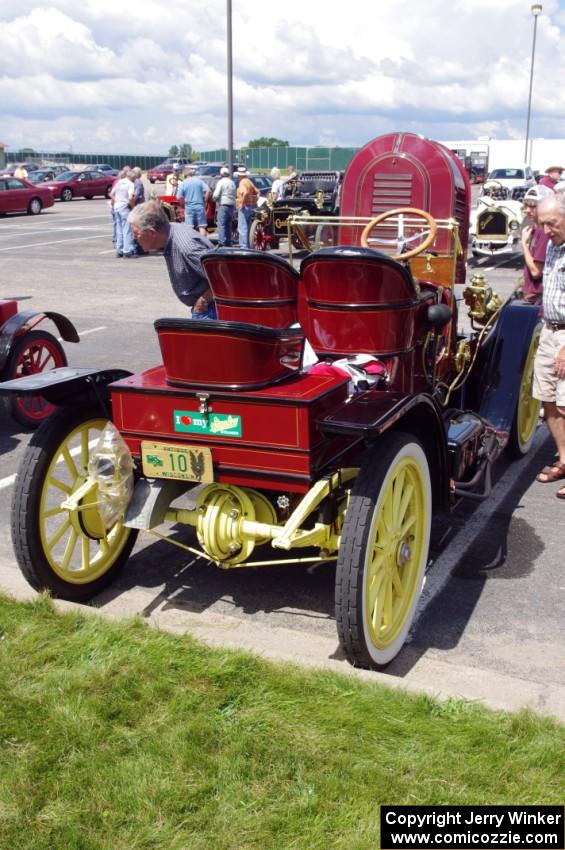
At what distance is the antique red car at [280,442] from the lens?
10.5ft

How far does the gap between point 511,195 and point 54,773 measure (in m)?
24.0

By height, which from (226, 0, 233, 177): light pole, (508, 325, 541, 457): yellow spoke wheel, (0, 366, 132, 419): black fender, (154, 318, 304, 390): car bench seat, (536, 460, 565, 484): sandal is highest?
(226, 0, 233, 177): light pole

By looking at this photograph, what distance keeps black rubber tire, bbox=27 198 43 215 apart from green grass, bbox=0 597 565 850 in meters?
28.0

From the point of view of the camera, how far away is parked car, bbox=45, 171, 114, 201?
120 ft

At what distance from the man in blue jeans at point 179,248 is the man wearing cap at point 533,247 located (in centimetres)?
254

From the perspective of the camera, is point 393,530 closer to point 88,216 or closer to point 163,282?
point 163,282

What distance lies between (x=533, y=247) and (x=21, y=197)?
2472cm

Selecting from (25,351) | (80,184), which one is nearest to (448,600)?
(25,351)

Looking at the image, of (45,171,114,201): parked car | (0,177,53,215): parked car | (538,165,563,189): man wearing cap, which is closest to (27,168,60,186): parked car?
(45,171,114,201): parked car

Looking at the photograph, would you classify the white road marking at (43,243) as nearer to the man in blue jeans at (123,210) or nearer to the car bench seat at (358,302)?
the man in blue jeans at (123,210)

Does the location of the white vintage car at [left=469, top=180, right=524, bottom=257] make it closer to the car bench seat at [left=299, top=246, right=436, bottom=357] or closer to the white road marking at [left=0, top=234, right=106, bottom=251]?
the white road marking at [left=0, top=234, right=106, bottom=251]

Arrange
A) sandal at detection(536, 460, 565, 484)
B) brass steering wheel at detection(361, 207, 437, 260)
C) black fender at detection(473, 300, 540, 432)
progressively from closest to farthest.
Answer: brass steering wheel at detection(361, 207, 437, 260), black fender at detection(473, 300, 540, 432), sandal at detection(536, 460, 565, 484)

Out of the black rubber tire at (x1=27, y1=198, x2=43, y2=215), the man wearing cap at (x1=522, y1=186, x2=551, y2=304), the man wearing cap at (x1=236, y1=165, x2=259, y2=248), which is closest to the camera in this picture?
the man wearing cap at (x1=522, y1=186, x2=551, y2=304)

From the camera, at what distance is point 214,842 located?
94.7 inches
